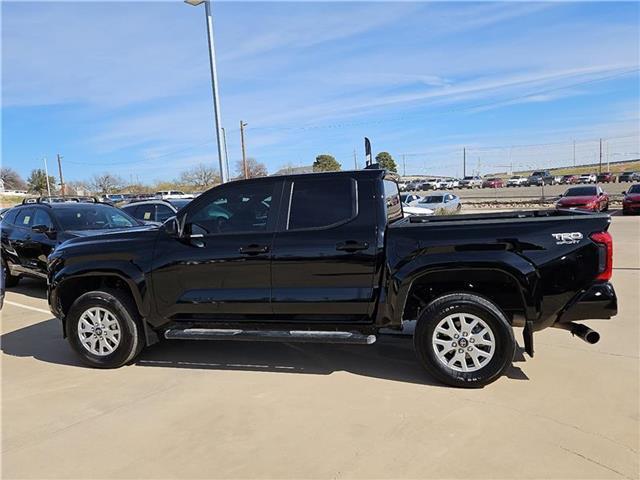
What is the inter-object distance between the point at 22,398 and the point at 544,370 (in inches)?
185

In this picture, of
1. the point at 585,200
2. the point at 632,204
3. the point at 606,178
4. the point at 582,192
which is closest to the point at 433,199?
the point at 582,192

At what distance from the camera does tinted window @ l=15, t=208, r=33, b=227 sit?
8957 mm

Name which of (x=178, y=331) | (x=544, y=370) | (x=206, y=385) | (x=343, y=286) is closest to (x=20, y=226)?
(x=178, y=331)

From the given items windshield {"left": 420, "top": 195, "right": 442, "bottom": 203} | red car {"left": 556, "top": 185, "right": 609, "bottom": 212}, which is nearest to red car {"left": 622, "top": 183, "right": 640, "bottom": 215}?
red car {"left": 556, "top": 185, "right": 609, "bottom": 212}

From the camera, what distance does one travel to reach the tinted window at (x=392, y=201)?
469cm

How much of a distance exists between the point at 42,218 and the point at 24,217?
2.22 ft

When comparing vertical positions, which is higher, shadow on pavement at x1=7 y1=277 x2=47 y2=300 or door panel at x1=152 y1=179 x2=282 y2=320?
door panel at x1=152 y1=179 x2=282 y2=320

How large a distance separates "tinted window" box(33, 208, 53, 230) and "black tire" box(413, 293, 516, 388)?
22.6 ft

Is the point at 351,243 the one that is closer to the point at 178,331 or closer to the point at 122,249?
the point at 178,331

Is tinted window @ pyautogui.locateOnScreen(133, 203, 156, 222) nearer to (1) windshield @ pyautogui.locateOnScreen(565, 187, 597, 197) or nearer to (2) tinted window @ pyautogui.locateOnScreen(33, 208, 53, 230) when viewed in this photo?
(2) tinted window @ pyautogui.locateOnScreen(33, 208, 53, 230)

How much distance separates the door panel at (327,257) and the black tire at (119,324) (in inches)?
60.8

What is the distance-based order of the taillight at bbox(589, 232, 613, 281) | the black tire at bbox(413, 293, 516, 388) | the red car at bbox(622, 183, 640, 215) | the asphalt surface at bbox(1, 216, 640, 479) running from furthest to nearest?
the red car at bbox(622, 183, 640, 215)
the black tire at bbox(413, 293, 516, 388)
the taillight at bbox(589, 232, 613, 281)
the asphalt surface at bbox(1, 216, 640, 479)

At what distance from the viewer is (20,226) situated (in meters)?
8.98

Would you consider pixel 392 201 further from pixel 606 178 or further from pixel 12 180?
pixel 12 180
